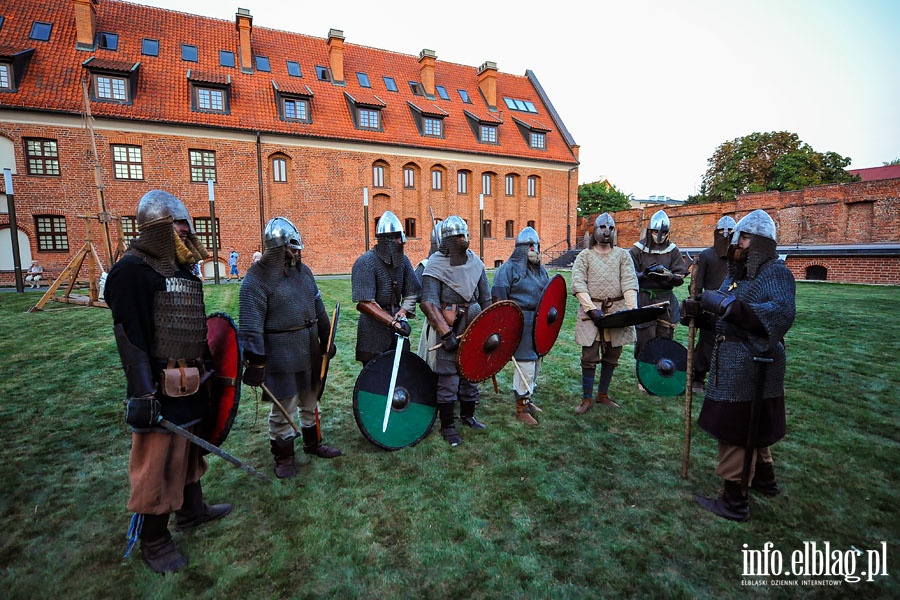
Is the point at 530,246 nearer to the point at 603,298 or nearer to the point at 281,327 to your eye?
the point at 603,298

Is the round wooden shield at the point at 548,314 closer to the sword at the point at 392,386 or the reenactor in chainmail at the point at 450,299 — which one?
the reenactor in chainmail at the point at 450,299

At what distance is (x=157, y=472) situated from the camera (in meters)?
2.27

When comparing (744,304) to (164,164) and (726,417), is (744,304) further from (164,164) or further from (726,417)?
(164,164)

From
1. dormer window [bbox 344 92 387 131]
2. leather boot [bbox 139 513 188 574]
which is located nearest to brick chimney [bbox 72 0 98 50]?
dormer window [bbox 344 92 387 131]

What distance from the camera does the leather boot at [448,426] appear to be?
3750mm

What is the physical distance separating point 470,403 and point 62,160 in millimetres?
22108

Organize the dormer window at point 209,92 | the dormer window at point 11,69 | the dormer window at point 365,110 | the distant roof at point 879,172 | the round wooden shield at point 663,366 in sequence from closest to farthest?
the round wooden shield at point 663,366 < the dormer window at point 11,69 < the dormer window at point 209,92 < the dormer window at point 365,110 < the distant roof at point 879,172

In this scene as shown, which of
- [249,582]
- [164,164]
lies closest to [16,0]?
[164,164]

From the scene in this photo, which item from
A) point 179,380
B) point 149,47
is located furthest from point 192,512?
point 149,47

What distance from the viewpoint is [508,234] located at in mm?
27781

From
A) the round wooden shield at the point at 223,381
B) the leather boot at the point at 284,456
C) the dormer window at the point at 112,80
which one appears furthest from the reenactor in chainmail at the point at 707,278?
the dormer window at the point at 112,80

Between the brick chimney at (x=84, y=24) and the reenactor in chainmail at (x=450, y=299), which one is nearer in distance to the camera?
the reenactor in chainmail at (x=450, y=299)

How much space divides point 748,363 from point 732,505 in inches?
34.2

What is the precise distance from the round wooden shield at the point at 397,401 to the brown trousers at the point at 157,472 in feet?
3.71
